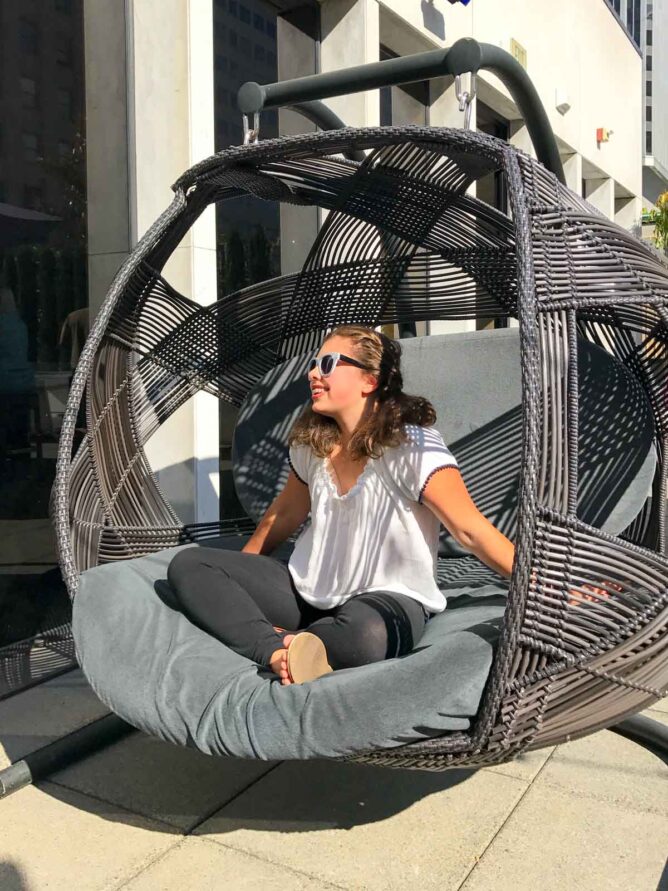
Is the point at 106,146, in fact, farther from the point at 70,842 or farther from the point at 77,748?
the point at 70,842

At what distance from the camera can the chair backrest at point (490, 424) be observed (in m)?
2.80

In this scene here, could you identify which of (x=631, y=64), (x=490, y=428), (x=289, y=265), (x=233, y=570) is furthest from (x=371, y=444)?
(x=631, y=64)

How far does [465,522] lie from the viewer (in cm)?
215

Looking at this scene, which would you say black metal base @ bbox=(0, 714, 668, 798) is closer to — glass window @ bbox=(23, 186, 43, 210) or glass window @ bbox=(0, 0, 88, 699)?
glass window @ bbox=(0, 0, 88, 699)

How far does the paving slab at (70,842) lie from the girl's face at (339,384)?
116 cm

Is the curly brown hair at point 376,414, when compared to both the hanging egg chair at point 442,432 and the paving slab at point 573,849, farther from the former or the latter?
the paving slab at point 573,849

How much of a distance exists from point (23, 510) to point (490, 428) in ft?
6.27

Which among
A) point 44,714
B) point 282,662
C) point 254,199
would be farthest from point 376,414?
point 254,199

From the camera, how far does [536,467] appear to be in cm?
181

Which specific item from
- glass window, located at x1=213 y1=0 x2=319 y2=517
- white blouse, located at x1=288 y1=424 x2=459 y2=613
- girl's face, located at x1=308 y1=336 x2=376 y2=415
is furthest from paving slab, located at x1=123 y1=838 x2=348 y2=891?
glass window, located at x1=213 y1=0 x2=319 y2=517

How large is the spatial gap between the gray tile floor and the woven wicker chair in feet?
1.36

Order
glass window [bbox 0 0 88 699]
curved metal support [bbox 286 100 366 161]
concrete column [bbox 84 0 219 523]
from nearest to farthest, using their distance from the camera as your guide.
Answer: curved metal support [bbox 286 100 366 161] < glass window [bbox 0 0 88 699] < concrete column [bbox 84 0 219 523]

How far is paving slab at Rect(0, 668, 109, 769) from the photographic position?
110 inches

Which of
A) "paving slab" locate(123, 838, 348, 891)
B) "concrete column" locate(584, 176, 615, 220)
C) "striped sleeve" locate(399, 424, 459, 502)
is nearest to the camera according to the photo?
"paving slab" locate(123, 838, 348, 891)
